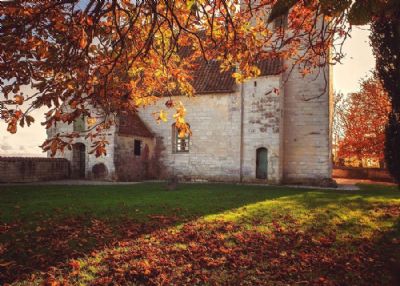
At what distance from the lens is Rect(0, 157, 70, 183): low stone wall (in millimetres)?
15953

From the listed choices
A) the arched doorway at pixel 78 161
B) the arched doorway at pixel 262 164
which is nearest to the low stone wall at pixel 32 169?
the arched doorway at pixel 78 161

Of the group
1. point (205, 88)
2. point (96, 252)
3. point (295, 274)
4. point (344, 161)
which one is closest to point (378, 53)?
point (205, 88)

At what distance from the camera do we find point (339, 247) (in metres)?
5.60

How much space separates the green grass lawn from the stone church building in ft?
26.8

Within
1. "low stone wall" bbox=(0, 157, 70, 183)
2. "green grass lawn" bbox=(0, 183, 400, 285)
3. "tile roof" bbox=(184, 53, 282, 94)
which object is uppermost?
"tile roof" bbox=(184, 53, 282, 94)

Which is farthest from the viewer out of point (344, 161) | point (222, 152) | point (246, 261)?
point (344, 161)

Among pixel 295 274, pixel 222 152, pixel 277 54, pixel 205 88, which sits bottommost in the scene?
pixel 295 274

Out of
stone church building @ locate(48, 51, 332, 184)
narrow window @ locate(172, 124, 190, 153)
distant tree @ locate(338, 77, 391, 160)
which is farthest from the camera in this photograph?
distant tree @ locate(338, 77, 391, 160)

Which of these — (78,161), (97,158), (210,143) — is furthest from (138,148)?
(210,143)

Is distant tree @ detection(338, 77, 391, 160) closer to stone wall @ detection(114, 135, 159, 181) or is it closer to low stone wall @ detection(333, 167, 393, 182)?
low stone wall @ detection(333, 167, 393, 182)

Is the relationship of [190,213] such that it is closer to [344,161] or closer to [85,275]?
[85,275]

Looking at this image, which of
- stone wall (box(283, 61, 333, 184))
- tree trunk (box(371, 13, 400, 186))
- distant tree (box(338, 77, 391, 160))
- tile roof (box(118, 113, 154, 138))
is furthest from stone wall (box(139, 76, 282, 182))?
distant tree (box(338, 77, 391, 160))

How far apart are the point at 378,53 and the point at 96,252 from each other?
16.6m

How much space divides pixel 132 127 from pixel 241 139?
6966mm
